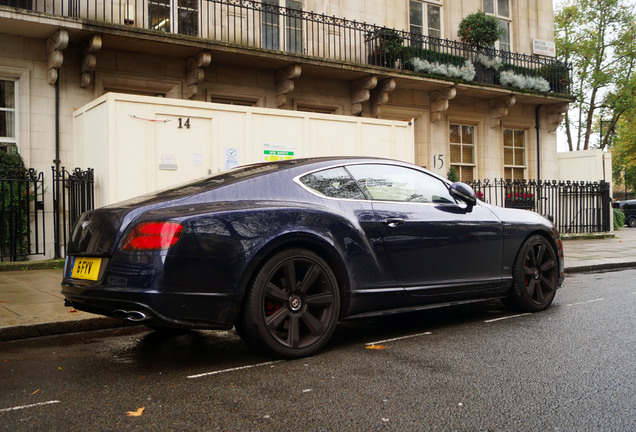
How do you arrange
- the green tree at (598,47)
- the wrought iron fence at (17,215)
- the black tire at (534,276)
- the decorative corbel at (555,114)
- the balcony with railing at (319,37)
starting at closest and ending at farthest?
1. the black tire at (534,276)
2. the wrought iron fence at (17,215)
3. the balcony with railing at (319,37)
4. the decorative corbel at (555,114)
5. the green tree at (598,47)

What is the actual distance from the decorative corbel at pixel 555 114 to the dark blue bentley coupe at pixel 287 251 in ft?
51.4

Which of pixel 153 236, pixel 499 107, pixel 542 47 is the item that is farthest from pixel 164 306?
pixel 542 47

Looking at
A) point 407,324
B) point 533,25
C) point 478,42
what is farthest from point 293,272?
point 533,25

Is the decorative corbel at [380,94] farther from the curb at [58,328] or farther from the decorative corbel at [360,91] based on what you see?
the curb at [58,328]

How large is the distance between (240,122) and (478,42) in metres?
9.84

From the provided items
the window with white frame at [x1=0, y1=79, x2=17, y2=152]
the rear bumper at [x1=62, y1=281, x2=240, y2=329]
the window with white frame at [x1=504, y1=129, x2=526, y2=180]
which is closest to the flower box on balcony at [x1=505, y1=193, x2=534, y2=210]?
the window with white frame at [x1=504, y1=129, x2=526, y2=180]

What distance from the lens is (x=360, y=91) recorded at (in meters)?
15.2

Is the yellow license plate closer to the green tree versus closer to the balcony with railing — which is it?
the balcony with railing

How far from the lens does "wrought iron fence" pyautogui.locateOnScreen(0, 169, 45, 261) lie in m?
9.70

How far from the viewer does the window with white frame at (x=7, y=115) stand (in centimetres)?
1131

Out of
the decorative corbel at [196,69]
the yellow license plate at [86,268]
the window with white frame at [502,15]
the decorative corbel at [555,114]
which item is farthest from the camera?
the decorative corbel at [555,114]

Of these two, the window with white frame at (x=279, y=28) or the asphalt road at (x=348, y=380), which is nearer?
the asphalt road at (x=348, y=380)

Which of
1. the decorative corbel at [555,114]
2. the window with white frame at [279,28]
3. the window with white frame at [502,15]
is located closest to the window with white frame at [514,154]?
the decorative corbel at [555,114]

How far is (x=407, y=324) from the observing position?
18.6 ft
